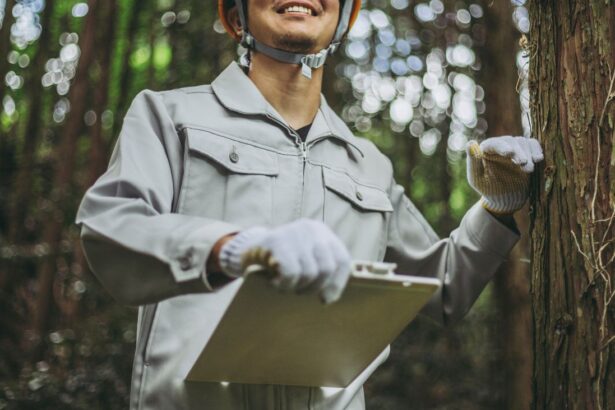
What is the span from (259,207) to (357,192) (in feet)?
1.32

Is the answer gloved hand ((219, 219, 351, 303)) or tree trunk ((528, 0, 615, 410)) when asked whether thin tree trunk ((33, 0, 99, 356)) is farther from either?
gloved hand ((219, 219, 351, 303))

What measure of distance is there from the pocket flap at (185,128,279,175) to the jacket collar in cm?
14

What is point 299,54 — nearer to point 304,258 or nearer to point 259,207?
point 259,207

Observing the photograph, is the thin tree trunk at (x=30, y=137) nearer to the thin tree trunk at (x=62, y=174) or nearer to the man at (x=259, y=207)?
the thin tree trunk at (x=62, y=174)

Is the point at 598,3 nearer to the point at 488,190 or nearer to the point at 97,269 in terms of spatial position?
the point at 488,190

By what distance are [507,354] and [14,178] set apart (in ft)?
15.4

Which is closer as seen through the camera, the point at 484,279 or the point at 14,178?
the point at 484,279

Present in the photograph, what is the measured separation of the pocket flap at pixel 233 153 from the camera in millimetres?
2350

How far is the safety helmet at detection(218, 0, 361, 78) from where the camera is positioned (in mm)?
2664

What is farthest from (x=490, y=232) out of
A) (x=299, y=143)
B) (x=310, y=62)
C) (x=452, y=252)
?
(x=310, y=62)

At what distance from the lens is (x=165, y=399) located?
7.00 feet

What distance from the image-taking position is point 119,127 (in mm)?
7832

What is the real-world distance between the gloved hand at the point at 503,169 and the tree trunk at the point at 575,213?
6 cm

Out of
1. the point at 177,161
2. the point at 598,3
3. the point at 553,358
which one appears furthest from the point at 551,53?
the point at 177,161
